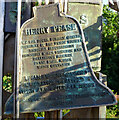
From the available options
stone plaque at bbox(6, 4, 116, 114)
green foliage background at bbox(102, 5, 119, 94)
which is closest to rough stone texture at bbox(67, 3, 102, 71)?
stone plaque at bbox(6, 4, 116, 114)

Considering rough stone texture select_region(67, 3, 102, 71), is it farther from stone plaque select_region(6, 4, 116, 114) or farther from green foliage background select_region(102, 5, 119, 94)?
green foliage background select_region(102, 5, 119, 94)

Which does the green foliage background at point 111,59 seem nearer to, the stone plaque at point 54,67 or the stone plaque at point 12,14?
the stone plaque at point 12,14

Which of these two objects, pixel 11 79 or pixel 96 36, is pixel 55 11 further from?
pixel 11 79

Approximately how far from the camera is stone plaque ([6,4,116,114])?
3.10 meters

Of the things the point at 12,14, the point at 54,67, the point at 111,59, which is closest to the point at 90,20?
the point at 54,67

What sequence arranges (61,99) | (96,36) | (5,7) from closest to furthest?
1. (61,99)
2. (5,7)
3. (96,36)

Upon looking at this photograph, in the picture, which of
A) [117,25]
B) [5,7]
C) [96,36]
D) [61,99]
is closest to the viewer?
[61,99]

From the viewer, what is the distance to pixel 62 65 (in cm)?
315

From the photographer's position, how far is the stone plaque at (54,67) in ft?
10.2

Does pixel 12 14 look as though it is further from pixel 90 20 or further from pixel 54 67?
pixel 90 20

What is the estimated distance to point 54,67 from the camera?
3152 millimetres

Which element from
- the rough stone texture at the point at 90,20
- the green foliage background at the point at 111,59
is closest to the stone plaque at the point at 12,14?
the rough stone texture at the point at 90,20

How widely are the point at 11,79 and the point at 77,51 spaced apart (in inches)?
51.8

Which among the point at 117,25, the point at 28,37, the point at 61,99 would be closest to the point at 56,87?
the point at 61,99
